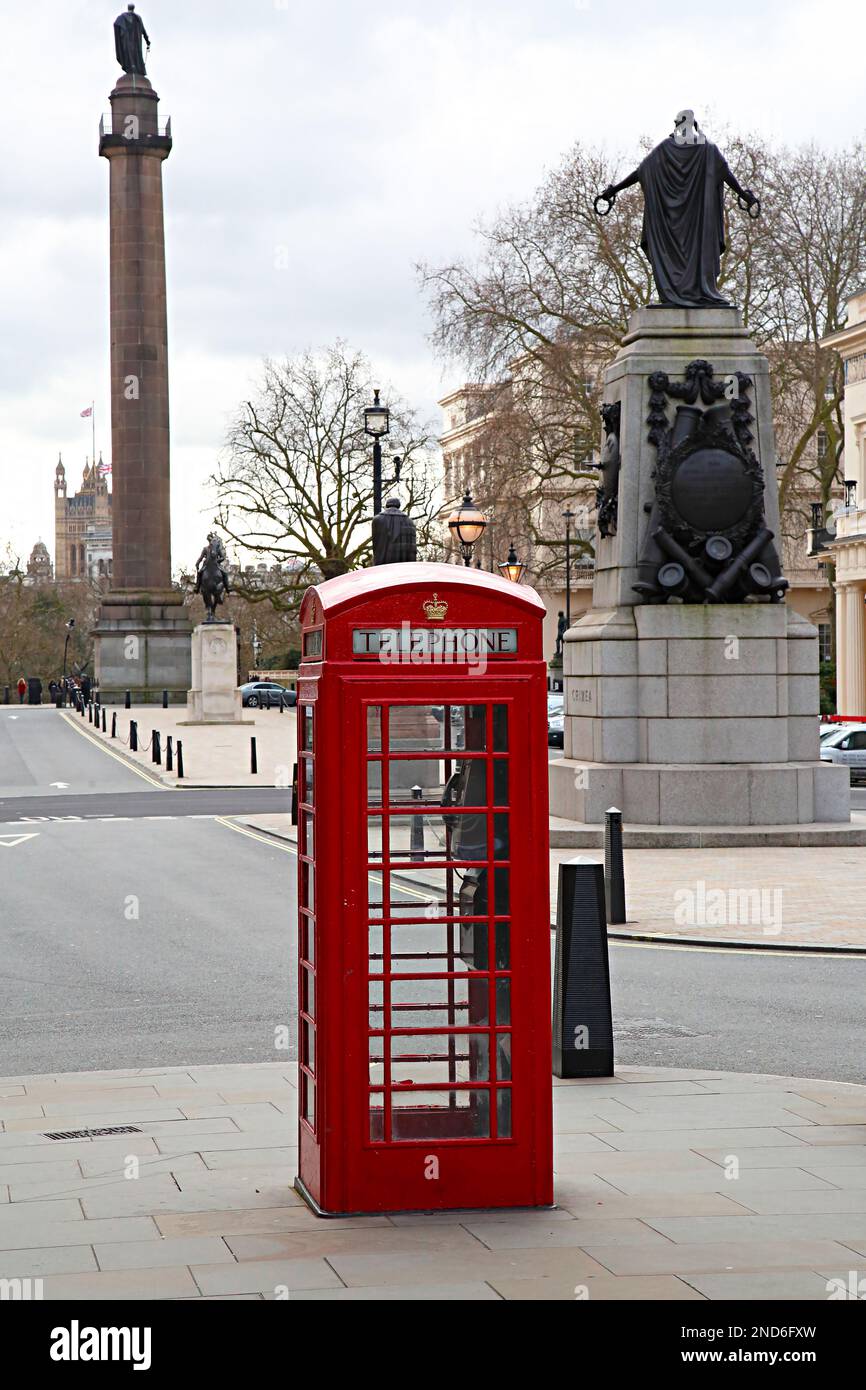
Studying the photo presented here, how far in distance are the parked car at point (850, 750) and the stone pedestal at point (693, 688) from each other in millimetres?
15366

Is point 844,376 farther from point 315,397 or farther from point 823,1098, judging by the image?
point 823,1098

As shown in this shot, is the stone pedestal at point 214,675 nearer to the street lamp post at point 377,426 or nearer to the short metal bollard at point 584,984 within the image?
the street lamp post at point 377,426

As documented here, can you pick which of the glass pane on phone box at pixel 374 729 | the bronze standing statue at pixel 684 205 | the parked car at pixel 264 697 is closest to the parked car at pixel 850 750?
the bronze standing statue at pixel 684 205

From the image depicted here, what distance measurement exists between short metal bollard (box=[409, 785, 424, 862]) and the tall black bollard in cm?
858

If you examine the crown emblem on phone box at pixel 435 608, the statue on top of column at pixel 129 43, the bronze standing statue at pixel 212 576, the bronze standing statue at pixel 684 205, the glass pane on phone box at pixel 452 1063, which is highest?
the statue on top of column at pixel 129 43

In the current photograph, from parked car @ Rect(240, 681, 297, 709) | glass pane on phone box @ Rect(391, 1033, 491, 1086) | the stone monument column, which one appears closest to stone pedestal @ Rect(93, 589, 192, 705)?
the stone monument column

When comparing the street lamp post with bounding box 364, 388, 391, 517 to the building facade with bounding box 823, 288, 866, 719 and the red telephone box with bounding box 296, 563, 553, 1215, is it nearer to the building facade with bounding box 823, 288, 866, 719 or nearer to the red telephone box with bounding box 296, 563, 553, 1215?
the building facade with bounding box 823, 288, 866, 719

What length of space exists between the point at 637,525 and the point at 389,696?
53.4 feet

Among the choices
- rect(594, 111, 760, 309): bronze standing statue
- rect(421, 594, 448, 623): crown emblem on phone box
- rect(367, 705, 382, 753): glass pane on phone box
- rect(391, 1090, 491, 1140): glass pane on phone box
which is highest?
rect(594, 111, 760, 309): bronze standing statue

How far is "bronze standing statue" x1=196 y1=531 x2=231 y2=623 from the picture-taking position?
62.0 metres

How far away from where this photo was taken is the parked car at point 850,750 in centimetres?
3731

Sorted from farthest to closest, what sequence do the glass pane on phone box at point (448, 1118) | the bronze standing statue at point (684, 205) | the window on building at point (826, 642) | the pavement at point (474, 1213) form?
1. the window on building at point (826, 642)
2. the bronze standing statue at point (684, 205)
3. the glass pane on phone box at point (448, 1118)
4. the pavement at point (474, 1213)

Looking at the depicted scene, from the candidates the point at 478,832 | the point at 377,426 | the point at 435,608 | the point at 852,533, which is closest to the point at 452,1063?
the point at 478,832

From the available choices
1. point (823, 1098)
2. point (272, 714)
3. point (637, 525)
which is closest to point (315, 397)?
point (272, 714)
